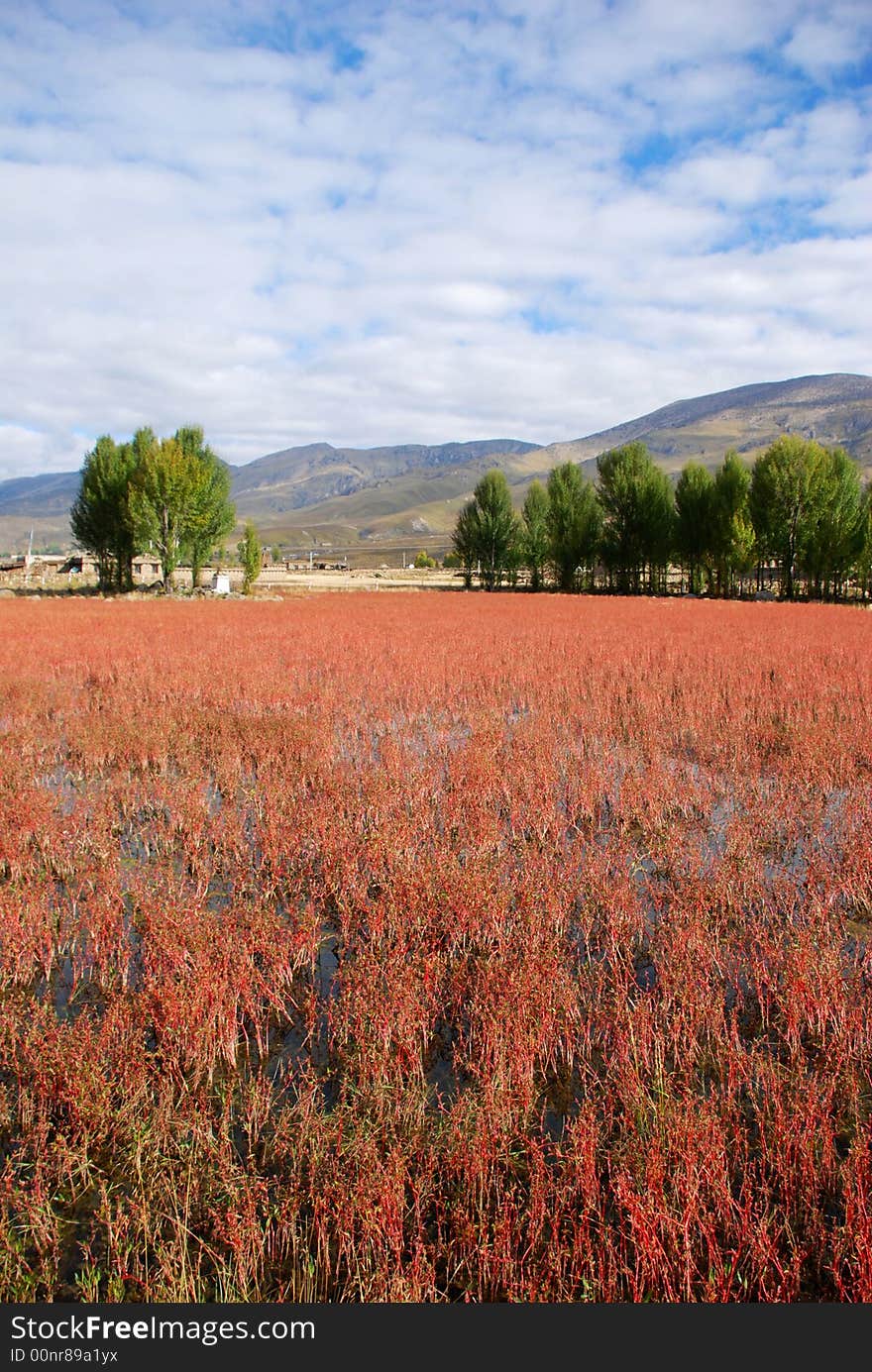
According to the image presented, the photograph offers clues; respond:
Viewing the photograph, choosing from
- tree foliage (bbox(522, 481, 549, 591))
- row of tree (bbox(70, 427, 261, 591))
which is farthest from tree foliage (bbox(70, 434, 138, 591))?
tree foliage (bbox(522, 481, 549, 591))

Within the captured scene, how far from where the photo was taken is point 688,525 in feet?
209

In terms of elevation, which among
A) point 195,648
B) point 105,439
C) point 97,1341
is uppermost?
point 105,439

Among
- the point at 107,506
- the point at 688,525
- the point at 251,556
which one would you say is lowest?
the point at 251,556

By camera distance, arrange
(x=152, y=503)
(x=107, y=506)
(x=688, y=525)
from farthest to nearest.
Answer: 1. (x=688, y=525)
2. (x=107, y=506)
3. (x=152, y=503)

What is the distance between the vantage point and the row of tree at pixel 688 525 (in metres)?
57.7

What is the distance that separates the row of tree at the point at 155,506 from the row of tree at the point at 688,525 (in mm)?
25118

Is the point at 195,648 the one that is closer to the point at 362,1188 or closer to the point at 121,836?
the point at 121,836

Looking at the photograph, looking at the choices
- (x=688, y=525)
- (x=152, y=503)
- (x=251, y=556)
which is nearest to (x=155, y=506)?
(x=152, y=503)

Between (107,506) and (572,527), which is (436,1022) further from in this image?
(572,527)

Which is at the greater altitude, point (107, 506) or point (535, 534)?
point (107, 506)

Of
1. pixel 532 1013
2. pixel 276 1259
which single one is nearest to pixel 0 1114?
pixel 276 1259

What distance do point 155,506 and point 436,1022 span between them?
55.0 m

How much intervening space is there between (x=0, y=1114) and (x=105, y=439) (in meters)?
65.8

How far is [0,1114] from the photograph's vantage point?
3.29 m
